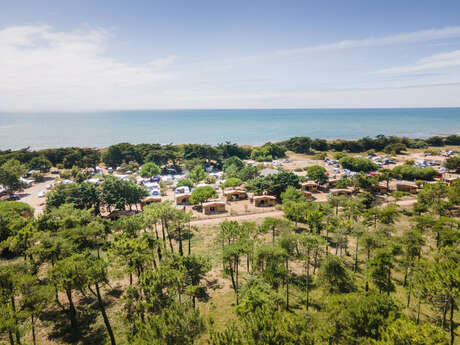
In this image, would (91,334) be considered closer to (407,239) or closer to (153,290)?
(153,290)

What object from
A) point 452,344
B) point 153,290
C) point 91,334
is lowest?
point 91,334

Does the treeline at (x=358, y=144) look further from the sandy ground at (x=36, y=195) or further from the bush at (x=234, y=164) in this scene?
the sandy ground at (x=36, y=195)

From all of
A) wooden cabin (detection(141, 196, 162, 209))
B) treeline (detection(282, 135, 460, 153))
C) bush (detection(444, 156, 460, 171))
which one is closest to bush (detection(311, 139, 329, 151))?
treeline (detection(282, 135, 460, 153))

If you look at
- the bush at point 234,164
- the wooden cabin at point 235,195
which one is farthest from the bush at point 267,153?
the wooden cabin at point 235,195

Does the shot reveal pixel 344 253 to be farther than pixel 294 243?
Yes

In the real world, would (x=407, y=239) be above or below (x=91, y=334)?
above

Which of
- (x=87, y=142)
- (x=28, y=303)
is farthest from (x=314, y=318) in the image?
(x=87, y=142)

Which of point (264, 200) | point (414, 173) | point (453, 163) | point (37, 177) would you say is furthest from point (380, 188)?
point (37, 177)
